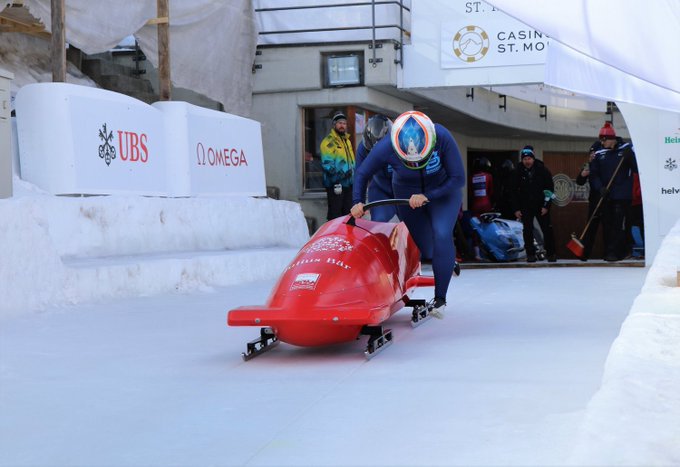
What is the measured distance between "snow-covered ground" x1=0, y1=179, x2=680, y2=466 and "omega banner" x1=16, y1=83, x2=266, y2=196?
11.0 inches

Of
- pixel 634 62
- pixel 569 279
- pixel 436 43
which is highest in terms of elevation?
pixel 436 43

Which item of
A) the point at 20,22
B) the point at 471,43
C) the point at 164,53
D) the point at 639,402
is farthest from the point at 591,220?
the point at 639,402

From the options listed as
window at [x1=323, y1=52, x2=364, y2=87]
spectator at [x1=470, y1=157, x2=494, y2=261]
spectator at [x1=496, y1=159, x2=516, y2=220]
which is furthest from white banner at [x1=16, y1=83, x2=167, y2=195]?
spectator at [x1=496, y1=159, x2=516, y2=220]

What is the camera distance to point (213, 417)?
11.7ft

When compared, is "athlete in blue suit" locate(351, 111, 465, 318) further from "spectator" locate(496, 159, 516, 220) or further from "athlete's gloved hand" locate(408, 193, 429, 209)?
"spectator" locate(496, 159, 516, 220)

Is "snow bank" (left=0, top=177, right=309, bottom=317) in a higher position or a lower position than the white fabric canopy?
lower

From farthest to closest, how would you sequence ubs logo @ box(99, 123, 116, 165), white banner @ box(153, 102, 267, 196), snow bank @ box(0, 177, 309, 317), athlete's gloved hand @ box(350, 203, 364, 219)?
1. white banner @ box(153, 102, 267, 196)
2. ubs logo @ box(99, 123, 116, 165)
3. snow bank @ box(0, 177, 309, 317)
4. athlete's gloved hand @ box(350, 203, 364, 219)

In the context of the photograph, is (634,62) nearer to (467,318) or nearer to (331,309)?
(331,309)

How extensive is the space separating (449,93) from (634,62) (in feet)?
44.2

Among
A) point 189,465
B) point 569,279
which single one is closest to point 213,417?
point 189,465

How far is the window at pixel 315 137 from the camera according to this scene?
1466 centimetres

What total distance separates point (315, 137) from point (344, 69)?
Result: 3.81 feet

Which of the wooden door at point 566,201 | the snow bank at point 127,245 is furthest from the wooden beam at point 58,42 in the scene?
the wooden door at point 566,201

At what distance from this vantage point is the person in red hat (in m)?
12.5
